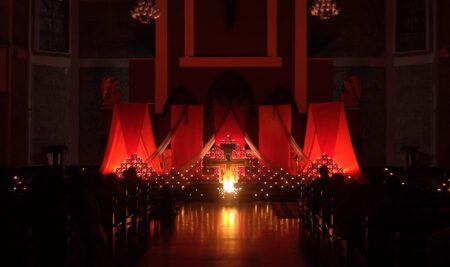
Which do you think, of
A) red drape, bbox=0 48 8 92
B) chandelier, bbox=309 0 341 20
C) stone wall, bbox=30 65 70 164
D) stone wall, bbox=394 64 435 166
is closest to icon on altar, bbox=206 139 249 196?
chandelier, bbox=309 0 341 20

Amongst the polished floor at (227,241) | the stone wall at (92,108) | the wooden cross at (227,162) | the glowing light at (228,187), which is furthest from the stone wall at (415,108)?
the polished floor at (227,241)

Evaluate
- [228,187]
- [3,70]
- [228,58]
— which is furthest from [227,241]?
[3,70]

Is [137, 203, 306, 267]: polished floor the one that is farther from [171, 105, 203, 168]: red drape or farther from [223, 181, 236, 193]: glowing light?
[171, 105, 203, 168]: red drape

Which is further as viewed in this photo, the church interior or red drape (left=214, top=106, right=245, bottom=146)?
red drape (left=214, top=106, right=245, bottom=146)

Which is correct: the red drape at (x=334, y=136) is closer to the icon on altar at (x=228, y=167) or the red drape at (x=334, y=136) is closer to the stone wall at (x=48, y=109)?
the icon on altar at (x=228, y=167)

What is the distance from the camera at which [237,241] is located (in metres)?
12.5

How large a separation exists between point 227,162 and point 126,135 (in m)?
2.34

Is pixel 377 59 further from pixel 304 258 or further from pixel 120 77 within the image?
pixel 304 258

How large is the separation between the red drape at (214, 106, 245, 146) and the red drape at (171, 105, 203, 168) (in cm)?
40

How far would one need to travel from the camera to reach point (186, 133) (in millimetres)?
19391

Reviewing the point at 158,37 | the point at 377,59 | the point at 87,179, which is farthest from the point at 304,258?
the point at 377,59

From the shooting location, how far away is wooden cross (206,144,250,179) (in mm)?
18953

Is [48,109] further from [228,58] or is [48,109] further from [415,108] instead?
[415,108]

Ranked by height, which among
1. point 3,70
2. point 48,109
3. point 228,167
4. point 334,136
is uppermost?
point 3,70
